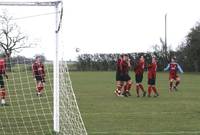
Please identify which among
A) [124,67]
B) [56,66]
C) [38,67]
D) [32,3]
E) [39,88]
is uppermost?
[32,3]

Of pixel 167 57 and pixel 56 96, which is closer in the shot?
pixel 56 96

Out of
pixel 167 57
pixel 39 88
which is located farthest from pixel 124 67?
pixel 167 57

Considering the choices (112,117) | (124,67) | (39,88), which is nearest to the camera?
(112,117)

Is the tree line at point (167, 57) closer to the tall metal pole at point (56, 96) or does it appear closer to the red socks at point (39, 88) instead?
the red socks at point (39, 88)

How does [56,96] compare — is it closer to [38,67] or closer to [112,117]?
[112,117]

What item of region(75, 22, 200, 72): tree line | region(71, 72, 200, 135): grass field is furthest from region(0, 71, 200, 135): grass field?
region(75, 22, 200, 72): tree line

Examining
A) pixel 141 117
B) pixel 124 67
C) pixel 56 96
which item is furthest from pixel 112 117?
pixel 124 67

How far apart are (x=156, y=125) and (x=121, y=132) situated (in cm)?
169

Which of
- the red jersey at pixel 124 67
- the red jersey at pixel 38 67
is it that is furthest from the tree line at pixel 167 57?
the red jersey at pixel 38 67

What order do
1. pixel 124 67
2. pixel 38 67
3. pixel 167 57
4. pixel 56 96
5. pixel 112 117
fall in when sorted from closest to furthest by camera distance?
1. pixel 56 96
2. pixel 112 117
3. pixel 38 67
4. pixel 124 67
5. pixel 167 57

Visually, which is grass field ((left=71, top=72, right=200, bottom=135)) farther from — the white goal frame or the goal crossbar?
the goal crossbar

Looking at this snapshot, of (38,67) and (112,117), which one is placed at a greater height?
(38,67)

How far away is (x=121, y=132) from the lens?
13266 mm

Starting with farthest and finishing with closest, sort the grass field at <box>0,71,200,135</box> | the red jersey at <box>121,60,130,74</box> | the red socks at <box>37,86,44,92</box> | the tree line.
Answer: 1. the tree line
2. the red jersey at <box>121,60,130,74</box>
3. the red socks at <box>37,86,44,92</box>
4. the grass field at <box>0,71,200,135</box>
